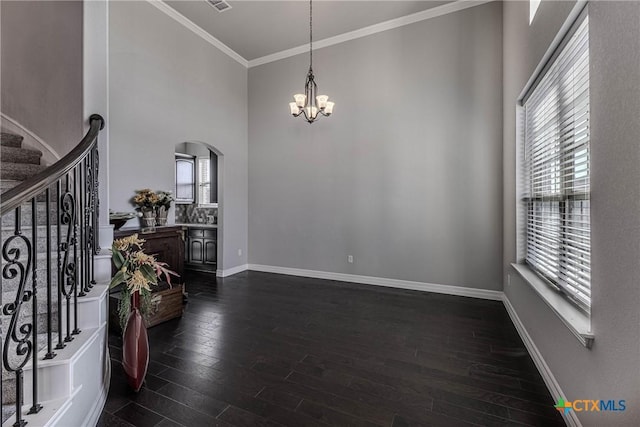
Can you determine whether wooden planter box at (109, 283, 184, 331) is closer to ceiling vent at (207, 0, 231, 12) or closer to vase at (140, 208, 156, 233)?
vase at (140, 208, 156, 233)

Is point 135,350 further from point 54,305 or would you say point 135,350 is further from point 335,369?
point 335,369

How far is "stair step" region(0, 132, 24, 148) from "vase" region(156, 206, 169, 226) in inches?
59.8

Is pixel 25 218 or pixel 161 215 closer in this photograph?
pixel 25 218

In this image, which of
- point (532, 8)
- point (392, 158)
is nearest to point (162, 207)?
point (392, 158)

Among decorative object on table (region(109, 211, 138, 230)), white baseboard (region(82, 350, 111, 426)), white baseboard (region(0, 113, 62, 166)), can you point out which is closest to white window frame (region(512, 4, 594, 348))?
white baseboard (region(82, 350, 111, 426))

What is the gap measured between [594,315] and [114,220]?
433 cm

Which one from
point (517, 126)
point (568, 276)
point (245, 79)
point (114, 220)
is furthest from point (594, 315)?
point (245, 79)

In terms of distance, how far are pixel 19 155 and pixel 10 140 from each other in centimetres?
26

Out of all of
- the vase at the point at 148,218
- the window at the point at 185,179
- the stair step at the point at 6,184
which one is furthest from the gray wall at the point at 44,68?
the window at the point at 185,179

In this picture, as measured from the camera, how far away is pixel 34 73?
9.70 feet

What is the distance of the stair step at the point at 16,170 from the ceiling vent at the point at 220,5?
126 inches

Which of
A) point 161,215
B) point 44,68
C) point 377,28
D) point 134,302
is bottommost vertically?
point 134,302

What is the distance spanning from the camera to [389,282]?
4.73 meters

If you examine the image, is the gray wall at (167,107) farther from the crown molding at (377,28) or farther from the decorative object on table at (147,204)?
the crown molding at (377,28)
